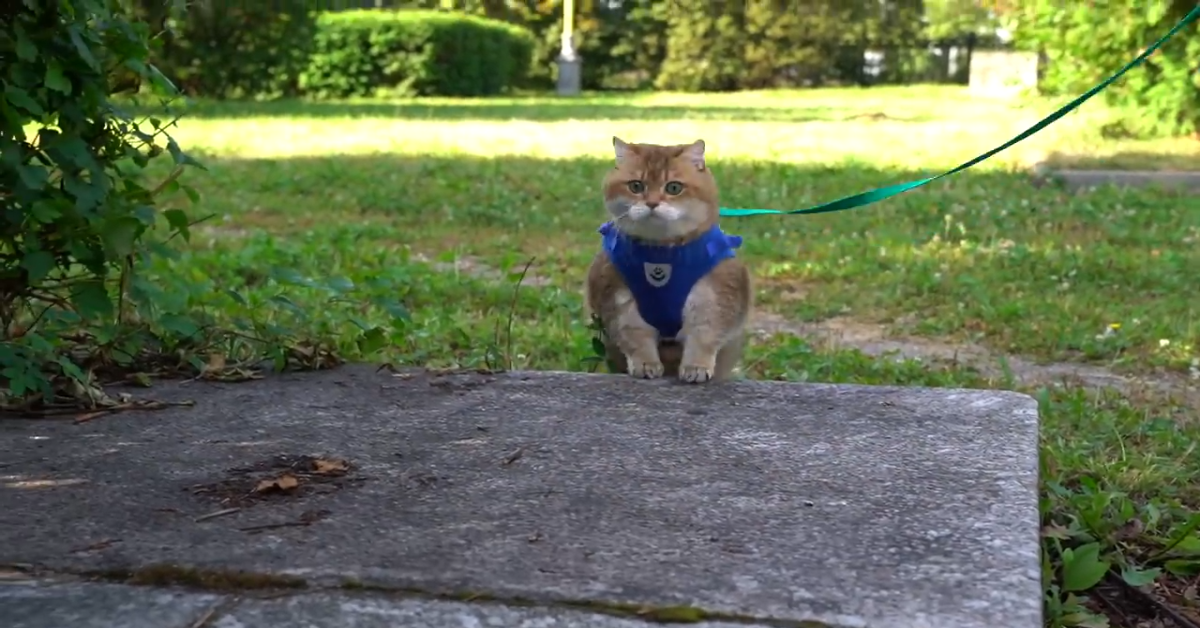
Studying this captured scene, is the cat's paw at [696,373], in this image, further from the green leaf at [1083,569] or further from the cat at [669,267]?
the green leaf at [1083,569]

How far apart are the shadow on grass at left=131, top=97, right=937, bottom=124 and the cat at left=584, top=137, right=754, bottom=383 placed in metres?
13.4

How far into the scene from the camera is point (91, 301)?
285 cm

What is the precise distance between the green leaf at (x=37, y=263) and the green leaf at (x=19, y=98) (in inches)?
11.9

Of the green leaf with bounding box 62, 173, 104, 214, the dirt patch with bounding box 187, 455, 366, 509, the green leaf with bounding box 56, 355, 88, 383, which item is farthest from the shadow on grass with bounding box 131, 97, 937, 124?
the dirt patch with bounding box 187, 455, 366, 509

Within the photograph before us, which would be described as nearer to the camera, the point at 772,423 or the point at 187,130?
the point at 772,423

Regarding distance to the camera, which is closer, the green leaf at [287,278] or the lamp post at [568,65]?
the green leaf at [287,278]

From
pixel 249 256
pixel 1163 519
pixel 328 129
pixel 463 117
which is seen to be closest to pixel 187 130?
pixel 328 129

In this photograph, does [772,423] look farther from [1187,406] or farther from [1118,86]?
[1118,86]

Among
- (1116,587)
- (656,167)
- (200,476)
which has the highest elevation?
Answer: (656,167)

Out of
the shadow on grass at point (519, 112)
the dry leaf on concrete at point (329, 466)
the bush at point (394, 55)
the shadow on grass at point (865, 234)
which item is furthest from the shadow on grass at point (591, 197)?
the bush at point (394, 55)

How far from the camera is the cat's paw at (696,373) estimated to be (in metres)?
3.06

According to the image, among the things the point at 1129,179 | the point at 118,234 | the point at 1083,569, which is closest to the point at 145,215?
the point at 118,234

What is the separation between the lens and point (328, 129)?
14062 millimetres

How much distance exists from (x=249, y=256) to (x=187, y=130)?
28.3ft
